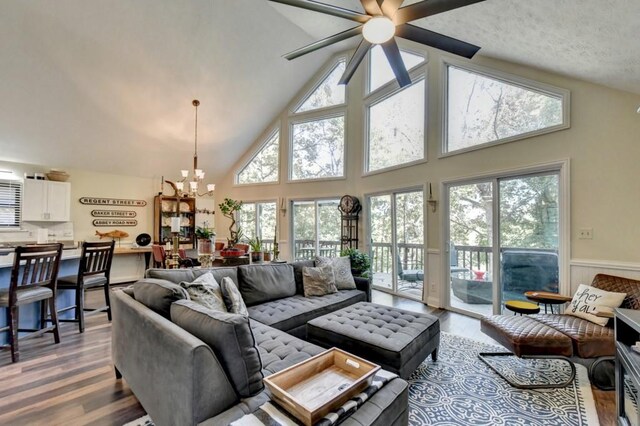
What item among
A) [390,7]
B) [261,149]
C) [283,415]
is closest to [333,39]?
[390,7]

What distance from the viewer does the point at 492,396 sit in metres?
2.24

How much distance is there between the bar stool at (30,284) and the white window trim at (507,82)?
5.34 meters

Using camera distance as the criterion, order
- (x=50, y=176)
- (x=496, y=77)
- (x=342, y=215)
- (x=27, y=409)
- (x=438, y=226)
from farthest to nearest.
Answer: (x=342, y=215) < (x=50, y=176) < (x=438, y=226) < (x=496, y=77) < (x=27, y=409)

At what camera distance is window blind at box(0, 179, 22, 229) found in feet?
16.4

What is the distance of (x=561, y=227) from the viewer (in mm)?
3332

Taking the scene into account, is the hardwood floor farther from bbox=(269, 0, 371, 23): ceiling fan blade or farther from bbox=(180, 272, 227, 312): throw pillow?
bbox=(269, 0, 371, 23): ceiling fan blade

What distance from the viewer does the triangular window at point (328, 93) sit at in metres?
6.55

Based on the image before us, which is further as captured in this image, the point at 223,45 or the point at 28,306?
the point at 223,45

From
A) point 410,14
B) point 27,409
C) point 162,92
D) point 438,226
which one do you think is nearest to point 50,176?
point 162,92

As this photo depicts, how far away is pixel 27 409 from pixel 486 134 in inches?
222

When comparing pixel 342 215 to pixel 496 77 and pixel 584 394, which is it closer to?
pixel 496 77

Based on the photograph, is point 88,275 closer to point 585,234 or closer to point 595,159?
point 585,234

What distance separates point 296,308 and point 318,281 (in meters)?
0.62

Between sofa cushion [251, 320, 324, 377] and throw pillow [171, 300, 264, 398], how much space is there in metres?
0.25
